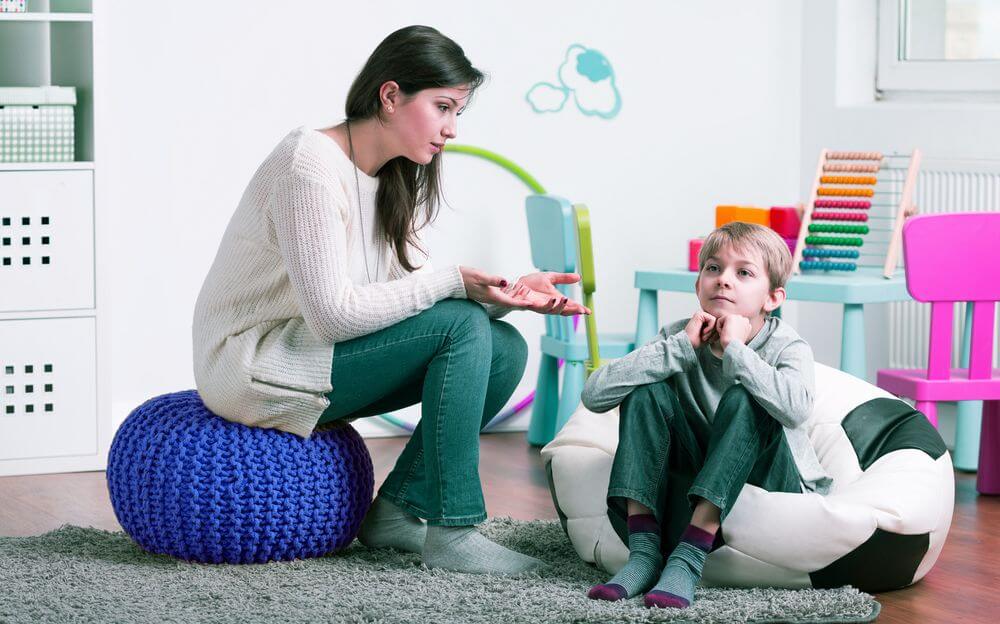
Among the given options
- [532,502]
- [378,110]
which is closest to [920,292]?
[532,502]

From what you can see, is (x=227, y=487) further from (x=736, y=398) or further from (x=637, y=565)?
(x=736, y=398)

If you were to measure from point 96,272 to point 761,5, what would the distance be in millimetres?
2141

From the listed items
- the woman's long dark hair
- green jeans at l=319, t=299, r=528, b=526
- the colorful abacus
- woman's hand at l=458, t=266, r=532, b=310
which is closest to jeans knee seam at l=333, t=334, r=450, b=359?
green jeans at l=319, t=299, r=528, b=526

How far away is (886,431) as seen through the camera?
2.46 m

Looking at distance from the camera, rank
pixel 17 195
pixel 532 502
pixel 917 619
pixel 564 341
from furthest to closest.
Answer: pixel 564 341, pixel 17 195, pixel 532 502, pixel 917 619

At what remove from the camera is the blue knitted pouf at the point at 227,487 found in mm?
2219

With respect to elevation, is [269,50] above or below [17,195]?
above

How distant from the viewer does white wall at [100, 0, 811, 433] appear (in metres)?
3.49

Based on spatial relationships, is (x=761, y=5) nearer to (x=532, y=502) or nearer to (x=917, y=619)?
(x=532, y=502)

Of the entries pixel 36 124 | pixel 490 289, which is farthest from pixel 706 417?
pixel 36 124

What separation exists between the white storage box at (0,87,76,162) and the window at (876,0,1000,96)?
234cm

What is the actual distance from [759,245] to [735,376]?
28 cm

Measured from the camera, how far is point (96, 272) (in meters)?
3.25

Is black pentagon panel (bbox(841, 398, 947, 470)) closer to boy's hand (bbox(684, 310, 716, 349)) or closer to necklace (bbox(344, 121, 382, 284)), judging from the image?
boy's hand (bbox(684, 310, 716, 349))
